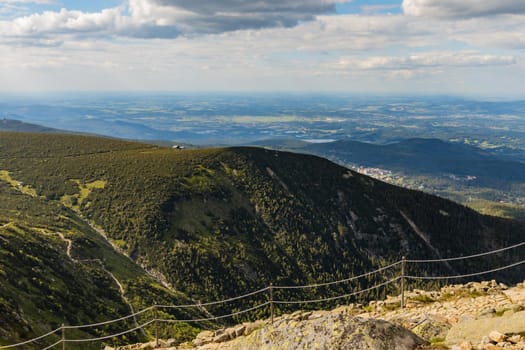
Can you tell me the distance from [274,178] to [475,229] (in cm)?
8910

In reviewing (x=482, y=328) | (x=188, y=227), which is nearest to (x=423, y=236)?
(x=188, y=227)

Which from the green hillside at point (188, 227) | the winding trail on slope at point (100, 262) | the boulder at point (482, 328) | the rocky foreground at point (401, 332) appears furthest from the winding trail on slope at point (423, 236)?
the boulder at point (482, 328)

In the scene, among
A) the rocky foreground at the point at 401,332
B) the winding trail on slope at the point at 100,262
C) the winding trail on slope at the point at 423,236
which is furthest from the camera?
the winding trail on slope at the point at 423,236

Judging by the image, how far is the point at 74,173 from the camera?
119688 millimetres

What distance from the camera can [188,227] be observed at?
105875 millimetres

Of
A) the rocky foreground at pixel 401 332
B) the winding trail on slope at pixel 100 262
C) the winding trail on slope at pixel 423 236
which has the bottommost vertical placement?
the winding trail on slope at pixel 423 236

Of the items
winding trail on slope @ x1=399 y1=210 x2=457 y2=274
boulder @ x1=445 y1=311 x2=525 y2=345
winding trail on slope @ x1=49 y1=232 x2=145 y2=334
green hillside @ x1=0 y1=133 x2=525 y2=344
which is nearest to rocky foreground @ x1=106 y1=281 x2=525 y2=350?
boulder @ x1=445 y1=311 x2=525 y2=345

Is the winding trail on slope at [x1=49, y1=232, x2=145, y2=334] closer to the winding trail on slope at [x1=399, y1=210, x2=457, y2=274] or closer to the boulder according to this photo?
the boulder

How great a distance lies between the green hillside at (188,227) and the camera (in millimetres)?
61156

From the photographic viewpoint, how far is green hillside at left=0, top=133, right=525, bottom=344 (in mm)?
61156

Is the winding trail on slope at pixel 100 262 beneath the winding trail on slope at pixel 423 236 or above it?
above

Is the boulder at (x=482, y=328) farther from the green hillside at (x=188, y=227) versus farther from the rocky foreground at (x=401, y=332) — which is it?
the green hillside at (x=188, y=227)

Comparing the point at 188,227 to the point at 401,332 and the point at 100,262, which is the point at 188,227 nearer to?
the point at 100,262

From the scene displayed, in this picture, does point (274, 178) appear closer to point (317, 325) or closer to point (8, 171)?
point (8, 171)
